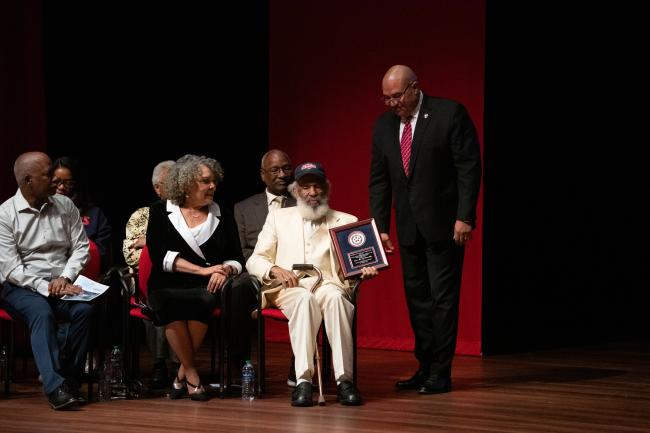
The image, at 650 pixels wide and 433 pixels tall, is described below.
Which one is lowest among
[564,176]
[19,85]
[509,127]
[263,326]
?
[263,326]

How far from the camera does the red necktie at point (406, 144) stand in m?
5.66

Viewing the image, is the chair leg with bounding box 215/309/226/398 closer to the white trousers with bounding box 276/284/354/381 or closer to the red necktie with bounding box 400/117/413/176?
the white trousers with bounding box 276/284/354/381

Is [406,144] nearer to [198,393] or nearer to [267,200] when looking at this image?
[267,200]

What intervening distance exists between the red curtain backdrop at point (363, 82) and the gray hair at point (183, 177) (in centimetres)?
214

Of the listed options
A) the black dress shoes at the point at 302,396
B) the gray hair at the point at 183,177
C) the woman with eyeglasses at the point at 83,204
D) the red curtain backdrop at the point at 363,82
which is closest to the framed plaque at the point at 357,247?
the black dress shoes at the point at 302,396

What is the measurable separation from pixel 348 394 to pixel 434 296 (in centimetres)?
74

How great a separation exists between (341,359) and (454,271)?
77cm

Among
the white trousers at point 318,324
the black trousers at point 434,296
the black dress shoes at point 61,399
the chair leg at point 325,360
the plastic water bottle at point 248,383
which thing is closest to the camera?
the black dress shoes at point 61,399

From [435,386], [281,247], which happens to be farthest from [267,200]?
[435,386]

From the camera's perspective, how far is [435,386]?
18.3ft

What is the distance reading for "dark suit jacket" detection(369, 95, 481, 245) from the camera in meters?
5.55

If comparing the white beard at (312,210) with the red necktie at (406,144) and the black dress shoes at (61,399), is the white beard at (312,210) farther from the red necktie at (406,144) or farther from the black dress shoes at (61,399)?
the black dress shoes at (61,399)

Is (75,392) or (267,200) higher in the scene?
(267,200)

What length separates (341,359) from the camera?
17.4ft
